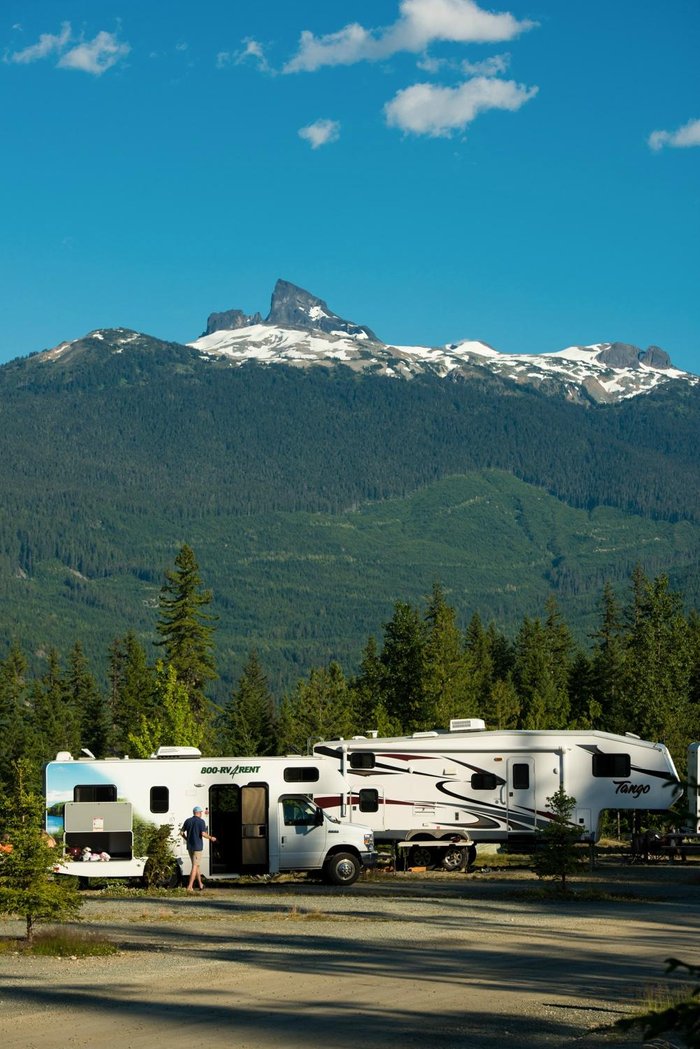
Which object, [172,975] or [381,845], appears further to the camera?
[381,845]

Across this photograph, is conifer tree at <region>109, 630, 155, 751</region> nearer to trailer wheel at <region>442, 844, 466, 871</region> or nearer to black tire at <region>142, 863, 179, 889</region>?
trailer wheel at <region>442, 844, 466, 871</region>

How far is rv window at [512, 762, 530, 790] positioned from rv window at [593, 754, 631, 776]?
71.9 inches

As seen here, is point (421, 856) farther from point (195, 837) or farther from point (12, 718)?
point (12, 718)

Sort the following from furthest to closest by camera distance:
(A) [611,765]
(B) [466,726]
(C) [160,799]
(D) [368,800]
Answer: (B) [466,726] → (A) [611,765] → (D) [368,800] → (C) [160,799]

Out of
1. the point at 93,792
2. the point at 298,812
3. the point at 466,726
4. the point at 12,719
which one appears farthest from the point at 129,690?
the point at 298,812

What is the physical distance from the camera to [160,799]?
33.8m

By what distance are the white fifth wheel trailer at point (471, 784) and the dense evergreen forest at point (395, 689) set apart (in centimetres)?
1490

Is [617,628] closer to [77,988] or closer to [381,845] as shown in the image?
[381,845]

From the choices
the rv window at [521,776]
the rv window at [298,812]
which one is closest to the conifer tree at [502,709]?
the rv window at [521,776]

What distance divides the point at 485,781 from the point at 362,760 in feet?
10.1

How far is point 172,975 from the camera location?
1908 centimetres

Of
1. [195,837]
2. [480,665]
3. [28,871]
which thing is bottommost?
[195,837]

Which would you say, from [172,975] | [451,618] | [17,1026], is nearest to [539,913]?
[172,975]

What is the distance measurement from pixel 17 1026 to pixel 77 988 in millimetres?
2389
